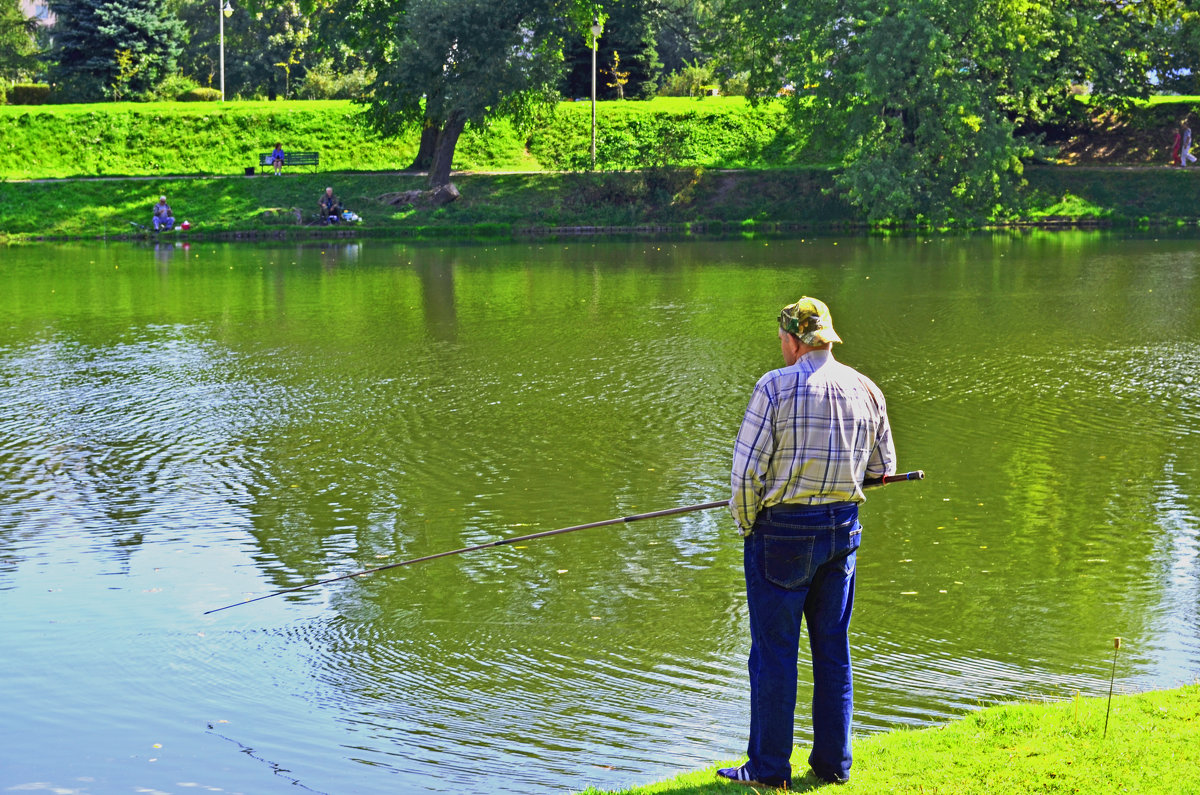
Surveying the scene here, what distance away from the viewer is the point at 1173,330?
19.3 meters

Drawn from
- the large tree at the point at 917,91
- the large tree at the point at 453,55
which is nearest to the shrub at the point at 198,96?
the large tree at the point at 453,55

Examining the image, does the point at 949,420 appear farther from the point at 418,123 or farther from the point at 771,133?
the point at 771,133

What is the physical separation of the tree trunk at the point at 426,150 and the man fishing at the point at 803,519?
4282 cm

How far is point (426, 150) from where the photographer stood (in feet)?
156

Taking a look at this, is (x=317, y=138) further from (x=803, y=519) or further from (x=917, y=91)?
(x=803, y=519)

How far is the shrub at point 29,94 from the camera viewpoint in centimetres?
5594

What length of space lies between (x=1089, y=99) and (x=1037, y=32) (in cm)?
837

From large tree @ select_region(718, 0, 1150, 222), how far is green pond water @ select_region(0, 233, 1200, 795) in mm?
18896

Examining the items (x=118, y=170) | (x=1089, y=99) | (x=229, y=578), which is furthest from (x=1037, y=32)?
(x=229, y=578)

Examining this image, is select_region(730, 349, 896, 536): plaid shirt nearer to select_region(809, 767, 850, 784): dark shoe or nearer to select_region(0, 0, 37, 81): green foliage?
select_region(809, 767, 850, 784): dark shoe

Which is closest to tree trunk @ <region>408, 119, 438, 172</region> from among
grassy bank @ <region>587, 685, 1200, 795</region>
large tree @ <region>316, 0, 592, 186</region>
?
large tree @ <region>316, 0, 592, 186</region>

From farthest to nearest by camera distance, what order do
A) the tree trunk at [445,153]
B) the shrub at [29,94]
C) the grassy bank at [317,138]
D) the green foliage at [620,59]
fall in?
the shrub at [29,94] → the green foliage at [620,59] → the grassy bank at [317,138] → the tree trunk at [445,153]

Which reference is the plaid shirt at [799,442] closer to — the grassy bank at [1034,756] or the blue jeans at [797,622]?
the blue jeans at [797,622]

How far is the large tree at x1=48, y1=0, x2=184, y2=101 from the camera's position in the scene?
2101 inches
